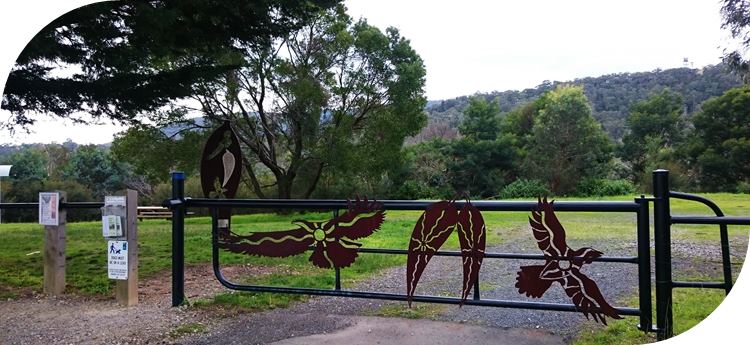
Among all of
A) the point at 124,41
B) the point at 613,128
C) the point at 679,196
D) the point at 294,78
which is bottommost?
the point at 679,196

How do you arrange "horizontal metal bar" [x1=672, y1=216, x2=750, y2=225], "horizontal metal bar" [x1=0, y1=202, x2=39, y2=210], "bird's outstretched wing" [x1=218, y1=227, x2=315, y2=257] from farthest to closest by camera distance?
"horizontal metal bar" [x1=0, y1=202, x2=39, y2=210], "bird's outstretched wing" [x1=218, y1=227, x2=315, y2=257], "horizontal metal bar" [x1=672, y1=216, x2=750, y2=225]

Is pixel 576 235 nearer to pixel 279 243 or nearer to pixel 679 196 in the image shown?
pixel 679 196

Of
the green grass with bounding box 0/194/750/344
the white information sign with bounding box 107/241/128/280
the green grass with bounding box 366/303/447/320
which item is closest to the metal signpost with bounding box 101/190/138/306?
the white information sign with bounding box 107/241/128/280

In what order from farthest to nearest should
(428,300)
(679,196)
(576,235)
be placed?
1. (576,235)
2. (428,300)
3. (679,196)

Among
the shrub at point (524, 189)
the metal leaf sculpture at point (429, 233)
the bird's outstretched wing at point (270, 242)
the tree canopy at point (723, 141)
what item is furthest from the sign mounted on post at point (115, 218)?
the tree canopy at point (723, 141)

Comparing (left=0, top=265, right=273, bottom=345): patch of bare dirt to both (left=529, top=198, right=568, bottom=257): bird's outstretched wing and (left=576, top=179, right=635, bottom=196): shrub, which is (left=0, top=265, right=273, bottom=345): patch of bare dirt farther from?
(left=576, top=179, right=635, bottom=196): shrub

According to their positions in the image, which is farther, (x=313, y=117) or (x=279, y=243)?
(x=313, y=117)

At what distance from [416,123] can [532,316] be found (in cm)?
152

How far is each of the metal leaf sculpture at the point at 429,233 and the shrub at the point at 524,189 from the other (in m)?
0.58

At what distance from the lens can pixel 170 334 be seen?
11.0ft

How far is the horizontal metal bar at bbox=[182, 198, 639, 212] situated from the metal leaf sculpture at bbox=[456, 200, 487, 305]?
5cm

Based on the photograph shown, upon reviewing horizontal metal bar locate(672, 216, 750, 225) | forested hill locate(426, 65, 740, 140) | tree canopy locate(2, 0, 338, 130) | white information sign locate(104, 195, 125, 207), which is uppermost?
tree canopy locate(2, 0, 338, 130)

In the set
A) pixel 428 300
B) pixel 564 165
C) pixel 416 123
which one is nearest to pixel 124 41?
pixel 416 123

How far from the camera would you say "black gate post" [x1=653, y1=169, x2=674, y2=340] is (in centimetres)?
279
